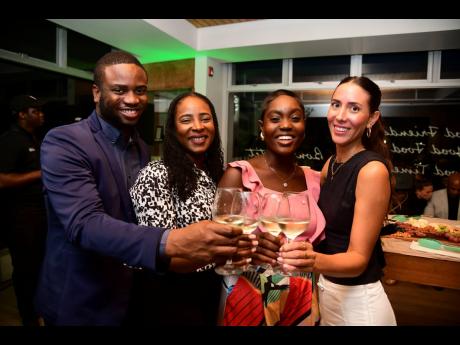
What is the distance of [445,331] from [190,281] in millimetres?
903

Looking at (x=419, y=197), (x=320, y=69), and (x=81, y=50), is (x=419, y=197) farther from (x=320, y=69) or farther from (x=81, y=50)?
(x=81, y=50)

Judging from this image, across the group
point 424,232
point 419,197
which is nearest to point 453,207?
point 419,197

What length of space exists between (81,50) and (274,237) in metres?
5.10

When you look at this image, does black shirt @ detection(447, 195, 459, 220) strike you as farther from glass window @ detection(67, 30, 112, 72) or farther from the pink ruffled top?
glass window @ detection(67, 30, 112, 72)

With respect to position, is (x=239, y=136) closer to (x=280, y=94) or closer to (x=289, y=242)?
(x=280, y=94)

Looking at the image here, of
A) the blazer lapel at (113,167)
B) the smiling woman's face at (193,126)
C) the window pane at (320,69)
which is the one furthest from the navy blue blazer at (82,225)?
the window pane at (320,69)

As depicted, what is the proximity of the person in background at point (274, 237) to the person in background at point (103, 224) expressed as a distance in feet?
1.08

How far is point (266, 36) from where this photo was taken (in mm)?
4977

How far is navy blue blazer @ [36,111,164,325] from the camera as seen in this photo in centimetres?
115

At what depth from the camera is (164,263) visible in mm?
1029

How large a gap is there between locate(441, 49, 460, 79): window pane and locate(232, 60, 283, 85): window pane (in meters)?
2.57

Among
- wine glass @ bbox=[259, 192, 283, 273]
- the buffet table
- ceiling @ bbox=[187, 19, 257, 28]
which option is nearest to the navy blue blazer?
wine glass @ bbox=[259, 192, 283, 273]

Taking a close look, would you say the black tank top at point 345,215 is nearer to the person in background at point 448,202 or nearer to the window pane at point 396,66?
the person in background at point 448,202

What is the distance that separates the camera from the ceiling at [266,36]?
14.1ft
